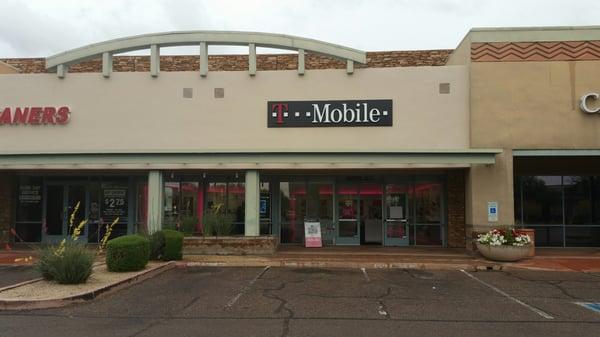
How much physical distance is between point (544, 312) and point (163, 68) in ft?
65.7

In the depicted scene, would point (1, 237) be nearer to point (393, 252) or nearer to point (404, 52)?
point (393, 252)

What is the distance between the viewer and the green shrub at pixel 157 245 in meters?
16.0

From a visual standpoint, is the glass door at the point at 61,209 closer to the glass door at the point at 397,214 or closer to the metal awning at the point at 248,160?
the metal awning at the point at 248,160

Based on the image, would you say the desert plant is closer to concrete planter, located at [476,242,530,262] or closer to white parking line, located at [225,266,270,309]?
white parking line, located at [225,266,270,309]

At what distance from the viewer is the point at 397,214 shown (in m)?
21.3

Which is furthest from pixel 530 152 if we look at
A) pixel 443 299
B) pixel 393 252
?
pixel 443 299

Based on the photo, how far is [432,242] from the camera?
21203mm

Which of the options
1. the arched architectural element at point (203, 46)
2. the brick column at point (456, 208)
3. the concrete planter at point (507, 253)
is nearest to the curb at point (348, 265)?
the concrete planter at point (507, 253)

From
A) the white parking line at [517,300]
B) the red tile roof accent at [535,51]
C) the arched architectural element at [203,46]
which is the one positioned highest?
the arched architectural element at [203,46]

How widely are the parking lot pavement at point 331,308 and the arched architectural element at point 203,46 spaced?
8360 millimetres

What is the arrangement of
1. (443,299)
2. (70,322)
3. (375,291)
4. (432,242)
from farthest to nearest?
(432,242), (375,291), (443,299), (70,322)

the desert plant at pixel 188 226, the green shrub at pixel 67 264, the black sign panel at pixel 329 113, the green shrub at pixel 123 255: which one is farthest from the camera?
the black sign panel at pixel 329 113

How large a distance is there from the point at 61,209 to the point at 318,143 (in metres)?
10.5

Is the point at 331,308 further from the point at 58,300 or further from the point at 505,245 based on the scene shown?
the point at 505,245
